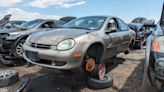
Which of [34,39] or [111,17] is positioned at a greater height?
[111,17]

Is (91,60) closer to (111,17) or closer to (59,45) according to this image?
(59,45)

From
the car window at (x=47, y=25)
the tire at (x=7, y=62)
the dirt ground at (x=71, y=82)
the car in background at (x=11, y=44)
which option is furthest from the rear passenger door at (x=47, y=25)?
the dirt ground at (x=71, y=82)

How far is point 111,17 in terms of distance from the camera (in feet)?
17.9

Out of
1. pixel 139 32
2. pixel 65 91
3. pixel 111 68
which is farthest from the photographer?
pixel 139 32

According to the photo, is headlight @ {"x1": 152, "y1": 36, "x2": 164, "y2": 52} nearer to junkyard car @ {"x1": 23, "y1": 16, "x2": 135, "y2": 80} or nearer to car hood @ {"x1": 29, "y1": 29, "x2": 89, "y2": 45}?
junkyard car @ {"x1": 23, "y1": 16, "x2": 135, "y2": 80}

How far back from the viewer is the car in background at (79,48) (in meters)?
3.89

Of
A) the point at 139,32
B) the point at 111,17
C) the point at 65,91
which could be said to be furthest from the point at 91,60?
the point at 139,32

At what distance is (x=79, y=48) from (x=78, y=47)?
28mm

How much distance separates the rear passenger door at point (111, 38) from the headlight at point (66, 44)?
3.77 ft

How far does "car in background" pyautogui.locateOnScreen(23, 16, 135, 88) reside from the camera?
3893 mm

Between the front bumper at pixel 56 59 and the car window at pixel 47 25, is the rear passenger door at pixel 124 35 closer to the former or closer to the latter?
the front bumper at pixel 56 59

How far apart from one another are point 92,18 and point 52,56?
1.89 metres

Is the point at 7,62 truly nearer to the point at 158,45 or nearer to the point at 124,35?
the point at 124,35

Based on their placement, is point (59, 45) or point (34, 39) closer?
point (59, 45)
